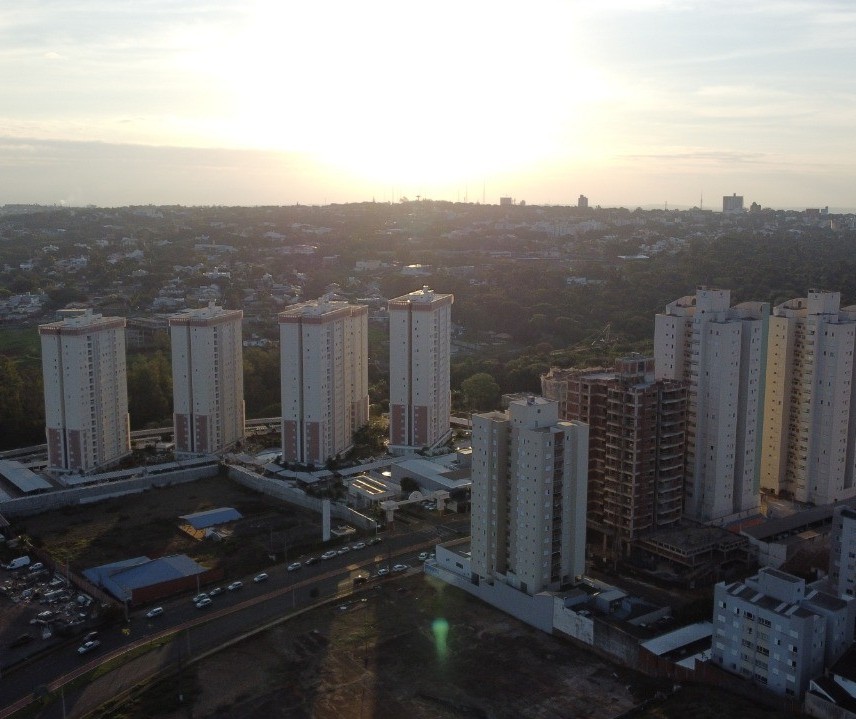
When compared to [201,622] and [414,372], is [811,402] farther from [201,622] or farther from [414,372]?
[201,622]

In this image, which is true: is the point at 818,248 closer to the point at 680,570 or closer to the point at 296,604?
the point at 680,570

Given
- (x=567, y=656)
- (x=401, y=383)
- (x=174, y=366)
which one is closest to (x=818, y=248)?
(x=401, y=383)

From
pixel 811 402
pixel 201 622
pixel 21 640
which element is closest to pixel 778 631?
pixel 811 402

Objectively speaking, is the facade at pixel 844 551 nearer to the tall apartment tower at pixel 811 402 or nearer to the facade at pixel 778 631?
the facade at pixel 778 631

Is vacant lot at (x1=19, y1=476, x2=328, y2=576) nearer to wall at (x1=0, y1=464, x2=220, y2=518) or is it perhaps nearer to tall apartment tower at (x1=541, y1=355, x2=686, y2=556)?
wall at (x1=0, y1=464, x2=220, y2=518)

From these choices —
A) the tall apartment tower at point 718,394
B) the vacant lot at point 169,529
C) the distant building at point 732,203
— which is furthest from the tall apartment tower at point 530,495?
the distant building at point 732,203

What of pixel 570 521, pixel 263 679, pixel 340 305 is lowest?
pixel 263 679
